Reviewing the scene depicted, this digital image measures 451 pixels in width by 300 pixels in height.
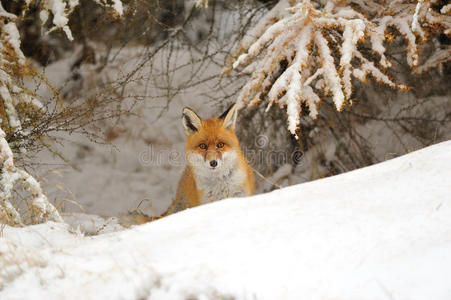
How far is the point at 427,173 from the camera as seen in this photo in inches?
97.4

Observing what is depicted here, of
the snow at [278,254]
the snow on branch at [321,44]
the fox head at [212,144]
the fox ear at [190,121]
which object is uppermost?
the snow on branch at [321,44]

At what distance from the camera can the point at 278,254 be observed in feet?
6.32

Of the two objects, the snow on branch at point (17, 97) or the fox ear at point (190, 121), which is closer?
the snow on branch at point (17, 97)

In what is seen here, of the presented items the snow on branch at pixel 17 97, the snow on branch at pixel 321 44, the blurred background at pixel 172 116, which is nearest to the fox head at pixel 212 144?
the snow on branch at pixel 321 44

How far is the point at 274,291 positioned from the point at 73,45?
690 cm

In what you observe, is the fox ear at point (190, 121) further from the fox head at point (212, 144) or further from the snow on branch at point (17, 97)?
the snow on branch at point (17, 97)

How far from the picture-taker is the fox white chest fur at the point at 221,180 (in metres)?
4.17

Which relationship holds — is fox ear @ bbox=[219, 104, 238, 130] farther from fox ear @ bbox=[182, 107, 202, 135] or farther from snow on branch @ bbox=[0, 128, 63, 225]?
snow on branch @ bbox=[0, 128, 63, 225]

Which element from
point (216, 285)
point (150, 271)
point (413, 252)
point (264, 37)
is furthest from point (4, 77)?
point (413, 252)

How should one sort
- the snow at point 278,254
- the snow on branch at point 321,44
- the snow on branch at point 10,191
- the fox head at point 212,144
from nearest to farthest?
the snow at point 278,254, the snow on branch at point 10,191, the snow on branch at point 321,44, the fox head at point 212,144

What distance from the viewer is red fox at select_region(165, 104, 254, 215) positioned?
4125 millimetres

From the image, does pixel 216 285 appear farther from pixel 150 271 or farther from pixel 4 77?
pixel 4 77

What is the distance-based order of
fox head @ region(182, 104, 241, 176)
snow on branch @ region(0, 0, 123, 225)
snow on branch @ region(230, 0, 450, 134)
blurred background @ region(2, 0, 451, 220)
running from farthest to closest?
blurred background @ region(2, 0, 451, 220) < fox head @ region(182, 104, 241, 176) < snow on branch @ region(230, 0, 450, 134) < snow on branch @ region(0, 0, 123, 225)

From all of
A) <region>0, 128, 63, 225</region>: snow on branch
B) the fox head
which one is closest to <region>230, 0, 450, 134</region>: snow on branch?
the fox head
